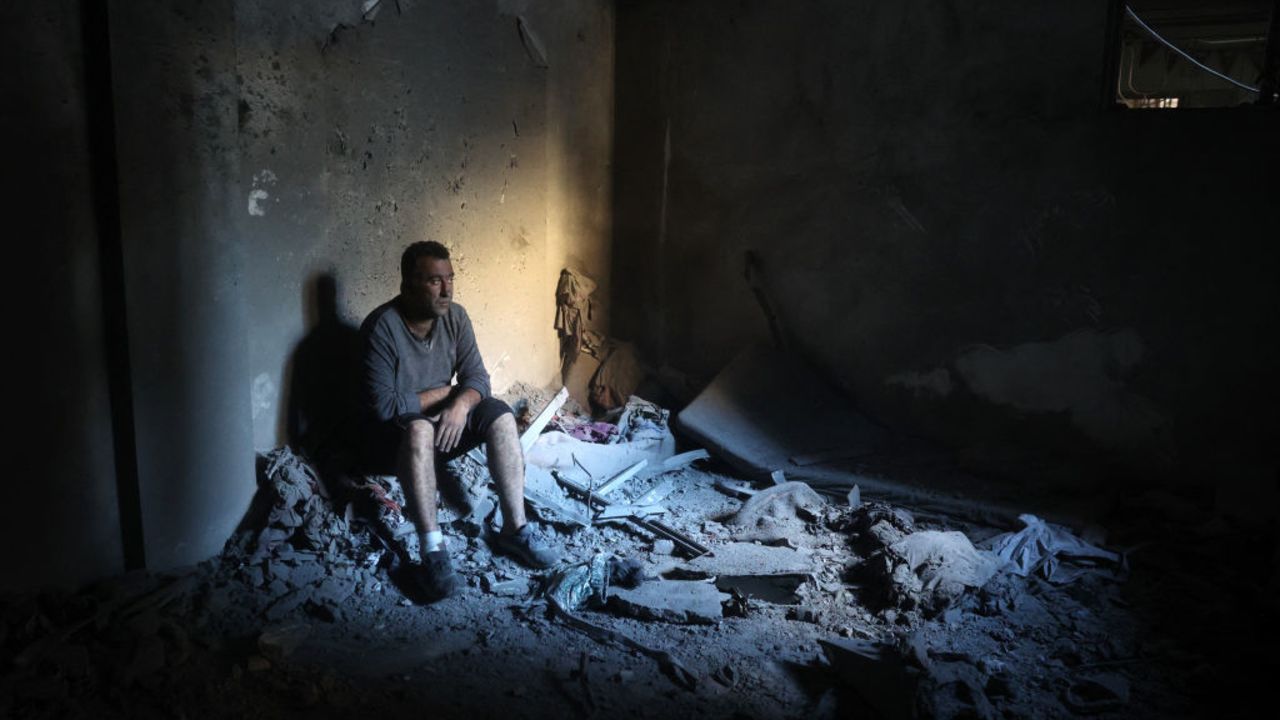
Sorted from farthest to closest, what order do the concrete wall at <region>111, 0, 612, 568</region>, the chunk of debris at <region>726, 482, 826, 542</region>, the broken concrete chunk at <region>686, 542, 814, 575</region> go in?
the chunk of debris at <region>726, 482, 826, 542</region> → the broken concrete chunk at <region>686, 542, 814, 575</region> → the concrete wall at <region>111, 0, 612, 568</region>

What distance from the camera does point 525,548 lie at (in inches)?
159

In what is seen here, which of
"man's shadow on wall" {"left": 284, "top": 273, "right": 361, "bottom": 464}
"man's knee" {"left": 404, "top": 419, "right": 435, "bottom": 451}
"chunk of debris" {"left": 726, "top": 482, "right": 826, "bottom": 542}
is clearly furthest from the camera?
"chunk of debris" {"left": 726, "top": 482, "right": 826, "bottom": 542}

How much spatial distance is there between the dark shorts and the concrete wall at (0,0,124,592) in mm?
1143

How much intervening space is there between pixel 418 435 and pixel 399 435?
0.16 metres

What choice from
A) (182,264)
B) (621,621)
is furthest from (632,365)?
(182,264)

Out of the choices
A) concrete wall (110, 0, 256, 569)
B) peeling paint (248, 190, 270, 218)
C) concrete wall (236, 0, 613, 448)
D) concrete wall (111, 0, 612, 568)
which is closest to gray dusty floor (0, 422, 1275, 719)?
concrete wall (110, 0, 256, 569)

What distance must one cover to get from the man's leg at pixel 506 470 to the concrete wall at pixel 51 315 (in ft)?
5.34

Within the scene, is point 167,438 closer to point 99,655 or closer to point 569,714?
point 99,655

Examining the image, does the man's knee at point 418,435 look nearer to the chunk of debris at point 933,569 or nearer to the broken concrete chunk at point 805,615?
the broken concrete chunk at point 805,615

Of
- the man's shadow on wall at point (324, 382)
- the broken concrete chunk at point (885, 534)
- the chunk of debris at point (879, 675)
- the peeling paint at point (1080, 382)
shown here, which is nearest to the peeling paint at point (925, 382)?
the peeling paint at point (1080, 382)

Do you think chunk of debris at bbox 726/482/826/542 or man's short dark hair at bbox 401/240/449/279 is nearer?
man's short dark hair at bbox 401/240/449/279

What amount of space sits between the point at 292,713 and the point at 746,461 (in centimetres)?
312

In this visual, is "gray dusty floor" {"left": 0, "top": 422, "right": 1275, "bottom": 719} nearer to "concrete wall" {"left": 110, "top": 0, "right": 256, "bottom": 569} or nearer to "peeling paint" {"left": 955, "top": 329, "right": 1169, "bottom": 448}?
"concrete wall" {"left": 110, "top": 0, "right": 256, "bottom": 569}

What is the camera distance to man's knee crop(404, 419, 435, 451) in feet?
12.7
